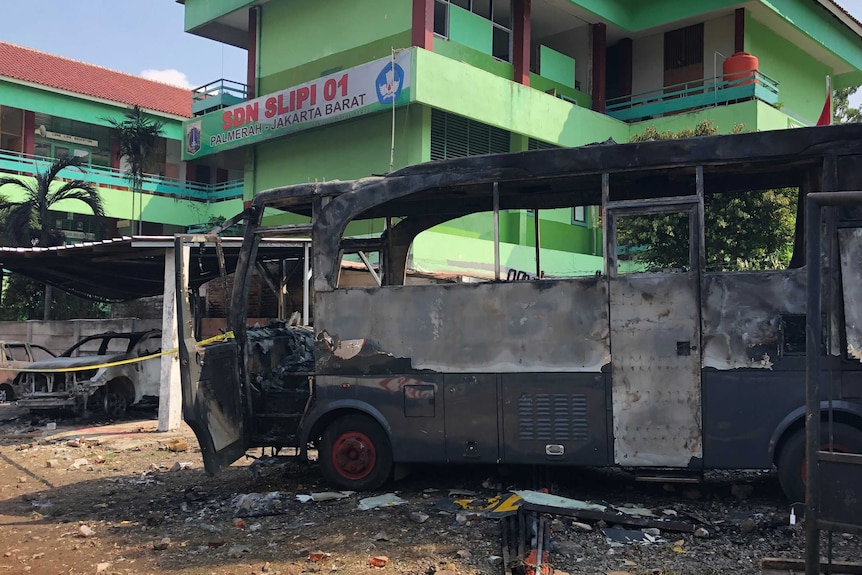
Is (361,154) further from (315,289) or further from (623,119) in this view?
(315,289)

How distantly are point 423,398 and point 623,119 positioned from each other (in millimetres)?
18810

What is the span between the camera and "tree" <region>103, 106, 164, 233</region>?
89.3 ft

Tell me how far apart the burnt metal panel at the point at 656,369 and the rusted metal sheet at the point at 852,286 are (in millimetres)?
Answer: 1073

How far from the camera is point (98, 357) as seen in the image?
12.7 metres

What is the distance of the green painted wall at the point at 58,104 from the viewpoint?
88.1 ft

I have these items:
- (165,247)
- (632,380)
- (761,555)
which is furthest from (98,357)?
(761,555)

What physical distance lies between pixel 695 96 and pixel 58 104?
2337 centimetres

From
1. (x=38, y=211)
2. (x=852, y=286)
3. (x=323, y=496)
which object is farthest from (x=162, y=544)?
(x=38, y=211)

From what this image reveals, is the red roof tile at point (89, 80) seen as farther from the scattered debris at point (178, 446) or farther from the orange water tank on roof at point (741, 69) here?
the scattered debris at point (178, 446)

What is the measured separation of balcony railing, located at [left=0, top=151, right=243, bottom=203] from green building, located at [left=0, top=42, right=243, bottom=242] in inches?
1.5

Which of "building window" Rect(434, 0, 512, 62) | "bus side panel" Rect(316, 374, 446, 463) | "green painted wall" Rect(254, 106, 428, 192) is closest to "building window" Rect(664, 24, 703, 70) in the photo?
"building window" Rect(434, 0, 512, 62)

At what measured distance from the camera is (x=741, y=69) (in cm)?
2009

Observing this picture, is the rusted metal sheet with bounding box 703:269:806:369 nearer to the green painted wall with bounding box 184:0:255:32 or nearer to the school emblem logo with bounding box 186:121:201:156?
the green painted wall with bounding box 184:0:255:32

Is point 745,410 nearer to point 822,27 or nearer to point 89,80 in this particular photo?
point 822,27
